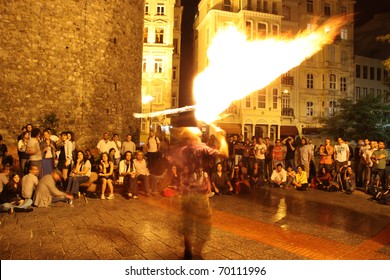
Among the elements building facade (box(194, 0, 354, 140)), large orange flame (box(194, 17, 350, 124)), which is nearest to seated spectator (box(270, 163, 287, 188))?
large orange flame (box(194, 17, 350, 124))

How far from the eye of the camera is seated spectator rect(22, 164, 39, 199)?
314 inches

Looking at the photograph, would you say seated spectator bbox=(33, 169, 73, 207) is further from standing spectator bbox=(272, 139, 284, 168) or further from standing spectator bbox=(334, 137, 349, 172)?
standing spectator bbox=(334, 137, 349, 172)

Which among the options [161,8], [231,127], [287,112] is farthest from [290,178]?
[161,8]

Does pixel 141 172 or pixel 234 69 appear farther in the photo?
pixel 141 172

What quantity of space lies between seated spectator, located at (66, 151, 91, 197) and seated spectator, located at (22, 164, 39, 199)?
3.82ft

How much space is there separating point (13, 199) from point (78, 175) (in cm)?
188

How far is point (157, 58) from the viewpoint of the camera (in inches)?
1329

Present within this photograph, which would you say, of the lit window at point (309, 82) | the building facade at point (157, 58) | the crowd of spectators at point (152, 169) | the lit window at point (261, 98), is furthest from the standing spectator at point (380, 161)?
the lit window at point (309, 82)

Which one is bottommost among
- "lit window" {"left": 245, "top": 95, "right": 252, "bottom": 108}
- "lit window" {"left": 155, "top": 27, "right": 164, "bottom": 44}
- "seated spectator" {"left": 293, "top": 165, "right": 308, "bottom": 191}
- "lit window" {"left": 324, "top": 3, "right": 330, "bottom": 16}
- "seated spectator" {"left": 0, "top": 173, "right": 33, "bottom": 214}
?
"seated spectator" {"left": 0, "top": 173, "right": 33, "bottom": 214}

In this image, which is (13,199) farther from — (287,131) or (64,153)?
(287,131)

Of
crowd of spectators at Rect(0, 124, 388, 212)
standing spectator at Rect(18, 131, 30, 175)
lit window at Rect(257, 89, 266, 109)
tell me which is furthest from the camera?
lit window at Rect(257, 89, 266, 109)

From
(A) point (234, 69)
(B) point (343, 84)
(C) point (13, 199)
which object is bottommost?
(C) point (13, 199)

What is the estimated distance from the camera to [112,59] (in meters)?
19.7
